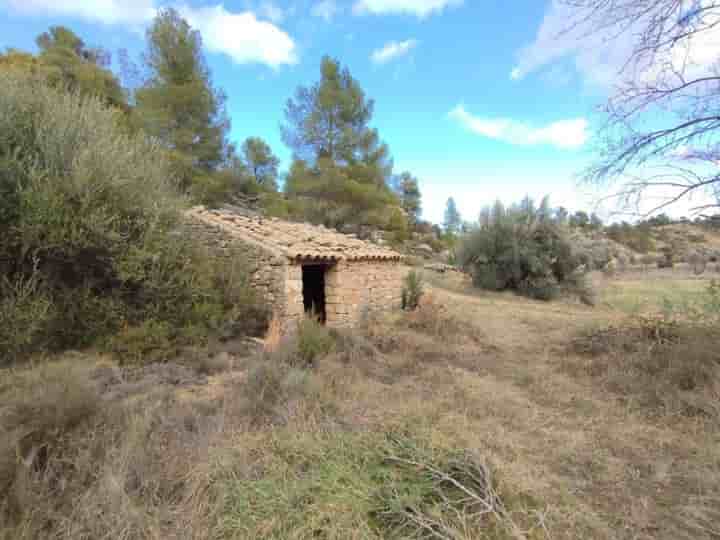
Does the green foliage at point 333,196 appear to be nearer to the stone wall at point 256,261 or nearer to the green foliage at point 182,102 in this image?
the green foliage at point 182,102

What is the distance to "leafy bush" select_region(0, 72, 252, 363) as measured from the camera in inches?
185

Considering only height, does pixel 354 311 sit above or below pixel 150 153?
below

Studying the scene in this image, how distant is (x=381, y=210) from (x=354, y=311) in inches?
402

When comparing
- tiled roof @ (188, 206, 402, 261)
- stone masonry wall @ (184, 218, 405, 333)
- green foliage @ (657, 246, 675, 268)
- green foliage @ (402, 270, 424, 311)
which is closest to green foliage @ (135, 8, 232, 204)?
tiled roof @ (188, 206, 402, 261)

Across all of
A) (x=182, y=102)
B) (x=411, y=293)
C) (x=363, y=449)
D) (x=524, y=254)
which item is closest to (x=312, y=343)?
(x=363, y=449)

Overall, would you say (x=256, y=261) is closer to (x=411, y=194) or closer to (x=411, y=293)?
(x=411, y=293)

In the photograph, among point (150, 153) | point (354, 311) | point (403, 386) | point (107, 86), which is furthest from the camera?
point (107, 86)

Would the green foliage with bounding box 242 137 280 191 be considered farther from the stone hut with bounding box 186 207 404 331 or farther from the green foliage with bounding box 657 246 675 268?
the green foliage with bounding box 657 246 675 268

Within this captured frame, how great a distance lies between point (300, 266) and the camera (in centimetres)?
686

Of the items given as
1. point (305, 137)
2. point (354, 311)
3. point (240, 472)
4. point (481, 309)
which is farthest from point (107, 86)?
point (240, 472)

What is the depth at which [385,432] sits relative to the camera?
3.01m

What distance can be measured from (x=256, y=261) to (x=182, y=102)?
34.6 feet

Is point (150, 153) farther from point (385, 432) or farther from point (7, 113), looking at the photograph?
point (385, 432)

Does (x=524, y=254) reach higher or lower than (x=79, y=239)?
lower
